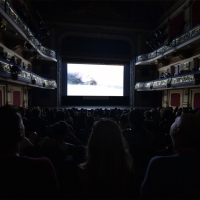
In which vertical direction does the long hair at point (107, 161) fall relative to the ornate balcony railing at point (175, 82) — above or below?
below

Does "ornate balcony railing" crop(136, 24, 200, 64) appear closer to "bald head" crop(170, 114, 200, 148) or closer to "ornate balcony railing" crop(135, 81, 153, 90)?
"ornate balcony railing" crop(135, 81, 153, 90)

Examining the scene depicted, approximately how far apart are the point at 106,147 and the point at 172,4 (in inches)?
752

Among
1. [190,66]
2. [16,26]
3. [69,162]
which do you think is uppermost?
[16,26]

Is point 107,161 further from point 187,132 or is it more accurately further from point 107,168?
point 187,132

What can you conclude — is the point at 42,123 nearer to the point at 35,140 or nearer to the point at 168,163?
the point at 35,140

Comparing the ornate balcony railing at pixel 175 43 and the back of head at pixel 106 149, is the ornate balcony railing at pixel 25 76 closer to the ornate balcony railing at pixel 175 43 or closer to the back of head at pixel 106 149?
the back of head at pixel 106 149

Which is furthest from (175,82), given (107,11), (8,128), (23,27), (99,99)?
(8,128)

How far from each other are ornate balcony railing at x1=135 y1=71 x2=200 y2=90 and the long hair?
10.9 metres

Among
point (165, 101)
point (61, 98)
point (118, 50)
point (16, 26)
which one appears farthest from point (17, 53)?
point (165, 101)

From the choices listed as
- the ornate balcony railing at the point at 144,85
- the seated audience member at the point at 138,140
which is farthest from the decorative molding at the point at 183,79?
the seated audience member at the point at 138,140

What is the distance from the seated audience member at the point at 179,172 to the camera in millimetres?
1301

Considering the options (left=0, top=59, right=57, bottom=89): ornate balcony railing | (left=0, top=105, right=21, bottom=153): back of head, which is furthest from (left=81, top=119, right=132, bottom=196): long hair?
(left=0, top=59, right=57, bottom=89): ornate balcony railing

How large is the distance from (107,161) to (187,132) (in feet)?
2.14

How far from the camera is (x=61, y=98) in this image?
2020cm
